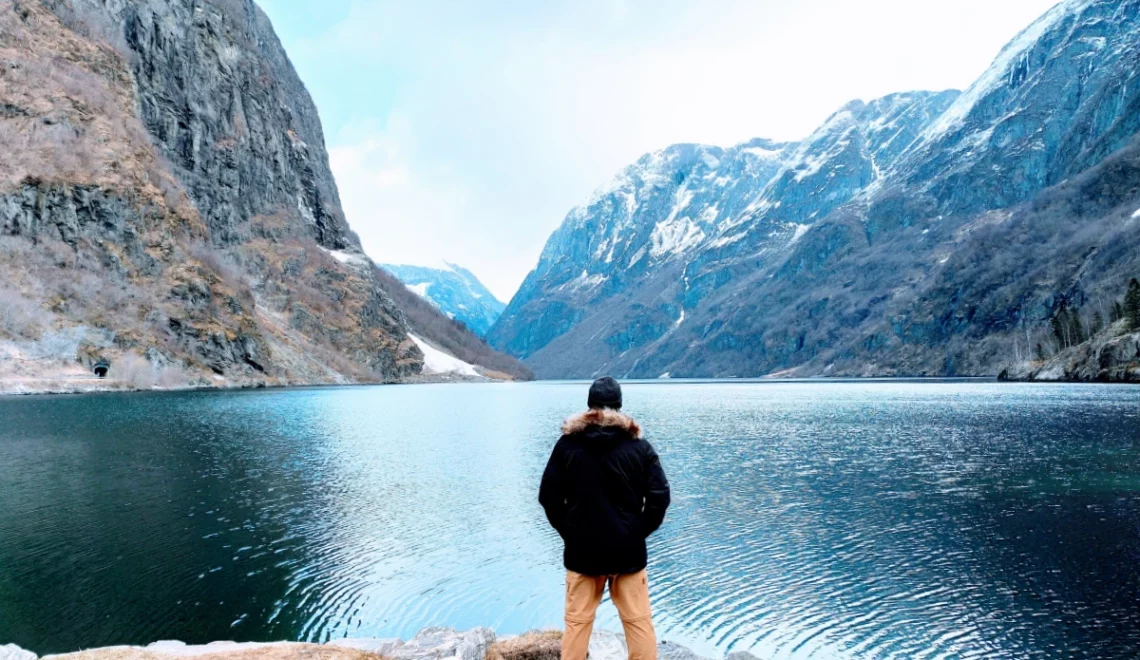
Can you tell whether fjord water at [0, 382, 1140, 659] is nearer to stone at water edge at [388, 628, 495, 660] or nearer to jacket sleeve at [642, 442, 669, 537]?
stone at water edge at [388, 628, 495, 660]

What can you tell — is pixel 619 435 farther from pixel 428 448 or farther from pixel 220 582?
pixel 428 448

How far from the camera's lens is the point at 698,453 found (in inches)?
1724

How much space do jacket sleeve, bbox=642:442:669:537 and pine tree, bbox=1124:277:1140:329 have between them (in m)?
122

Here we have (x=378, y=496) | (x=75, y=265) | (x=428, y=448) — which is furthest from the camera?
(x=75, y=265)

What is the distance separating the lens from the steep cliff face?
107375 millimetres

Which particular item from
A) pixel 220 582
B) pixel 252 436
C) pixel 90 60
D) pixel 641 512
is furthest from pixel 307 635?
pixel 90 60

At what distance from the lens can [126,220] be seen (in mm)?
122250

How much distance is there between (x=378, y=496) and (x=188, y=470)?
11.9 metres

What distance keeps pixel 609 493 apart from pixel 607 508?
0.19 metres

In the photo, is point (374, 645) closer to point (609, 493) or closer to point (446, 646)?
point (446, 646)

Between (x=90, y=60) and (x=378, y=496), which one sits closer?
(x=378, y=496)

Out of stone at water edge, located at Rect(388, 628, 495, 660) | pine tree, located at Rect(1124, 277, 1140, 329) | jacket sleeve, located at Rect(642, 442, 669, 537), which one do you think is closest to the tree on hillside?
pine tree, located at Rect(1124, 277, 1140, 329)

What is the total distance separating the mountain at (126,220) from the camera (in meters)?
106

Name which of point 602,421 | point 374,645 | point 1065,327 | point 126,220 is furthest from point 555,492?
point 1065,327
